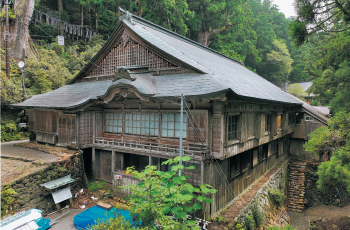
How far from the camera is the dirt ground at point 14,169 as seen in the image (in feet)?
31.3

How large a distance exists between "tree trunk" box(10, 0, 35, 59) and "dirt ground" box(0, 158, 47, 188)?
19365 millimetres

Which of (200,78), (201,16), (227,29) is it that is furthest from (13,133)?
(227,29)

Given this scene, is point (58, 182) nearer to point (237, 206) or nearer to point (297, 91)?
point (237, 206)

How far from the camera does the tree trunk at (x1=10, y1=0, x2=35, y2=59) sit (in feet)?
80.8

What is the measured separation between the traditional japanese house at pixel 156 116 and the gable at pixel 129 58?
6cm

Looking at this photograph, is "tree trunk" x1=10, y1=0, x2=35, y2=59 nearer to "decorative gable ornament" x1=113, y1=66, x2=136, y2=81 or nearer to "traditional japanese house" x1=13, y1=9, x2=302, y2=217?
"traditional japanese house" x1=13, y1=9, x2=302, y2=217

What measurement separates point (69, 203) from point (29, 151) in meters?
5.39

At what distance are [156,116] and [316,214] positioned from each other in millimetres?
14858

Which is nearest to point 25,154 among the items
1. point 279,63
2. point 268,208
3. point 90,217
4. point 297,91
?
point 90,217

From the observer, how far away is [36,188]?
9875mm

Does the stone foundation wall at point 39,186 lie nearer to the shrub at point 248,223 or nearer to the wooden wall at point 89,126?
the wooden wall at point 89,126

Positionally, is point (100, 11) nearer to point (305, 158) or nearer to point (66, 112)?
point (66, 112)

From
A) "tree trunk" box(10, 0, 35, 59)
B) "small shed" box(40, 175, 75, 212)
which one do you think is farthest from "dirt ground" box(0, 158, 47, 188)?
"tree trunk" box(10, 0, 35, 59)

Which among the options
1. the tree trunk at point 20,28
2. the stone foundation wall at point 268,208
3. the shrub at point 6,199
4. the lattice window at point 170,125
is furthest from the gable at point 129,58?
the tree trunk at point 20,28
